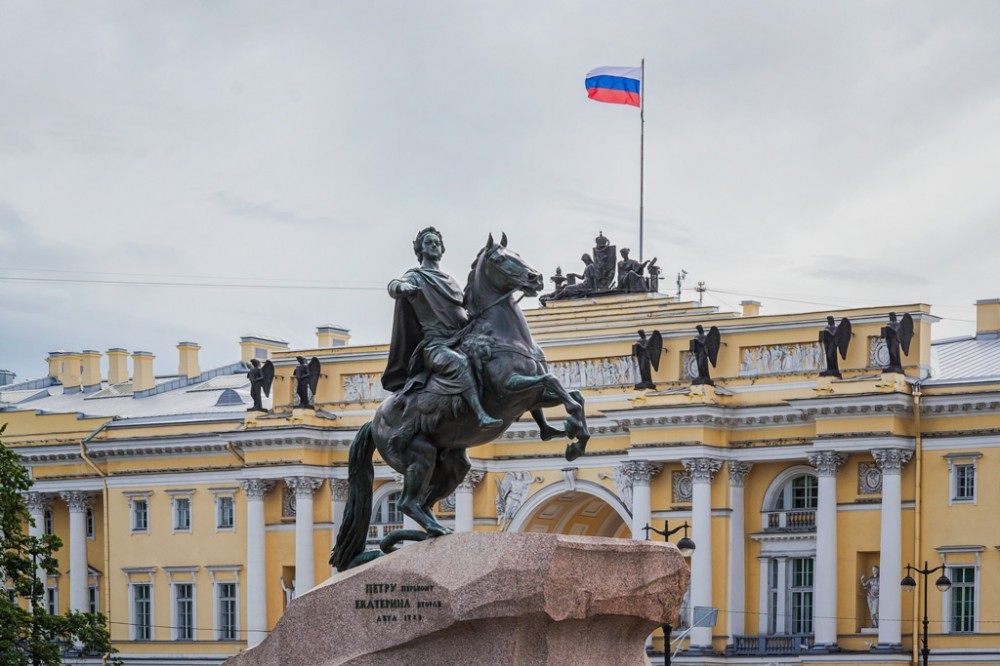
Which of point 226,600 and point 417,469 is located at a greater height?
point 417,469

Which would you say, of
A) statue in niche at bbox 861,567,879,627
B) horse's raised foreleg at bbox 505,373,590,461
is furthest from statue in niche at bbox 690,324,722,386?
horse's raised foreleg at bbox 505,373,590,461

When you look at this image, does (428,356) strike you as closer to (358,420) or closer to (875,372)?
(875,372)

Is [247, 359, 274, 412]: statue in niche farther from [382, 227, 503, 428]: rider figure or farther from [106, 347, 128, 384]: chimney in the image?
[382, 227, 503, 428]: rider figure

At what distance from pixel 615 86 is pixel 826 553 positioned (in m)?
11.9

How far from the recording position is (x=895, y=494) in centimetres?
4397

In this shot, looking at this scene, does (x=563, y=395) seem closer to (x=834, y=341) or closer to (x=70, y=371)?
(x=834, y=341)

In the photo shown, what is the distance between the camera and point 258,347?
204 feet

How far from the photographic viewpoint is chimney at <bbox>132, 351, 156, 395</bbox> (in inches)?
2440

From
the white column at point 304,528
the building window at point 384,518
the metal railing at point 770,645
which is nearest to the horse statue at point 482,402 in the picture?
the metal railing at point 770,645

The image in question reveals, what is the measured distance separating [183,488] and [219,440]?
201cm

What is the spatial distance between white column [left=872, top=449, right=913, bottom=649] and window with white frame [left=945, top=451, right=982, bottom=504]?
0.88 m

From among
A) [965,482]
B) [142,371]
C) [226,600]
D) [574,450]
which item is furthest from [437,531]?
[142,371]

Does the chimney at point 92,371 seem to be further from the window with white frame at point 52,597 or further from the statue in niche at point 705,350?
the statue in niche at point 705,350

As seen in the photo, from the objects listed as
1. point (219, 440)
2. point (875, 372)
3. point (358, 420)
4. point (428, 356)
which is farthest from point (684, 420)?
point (428, 356)
